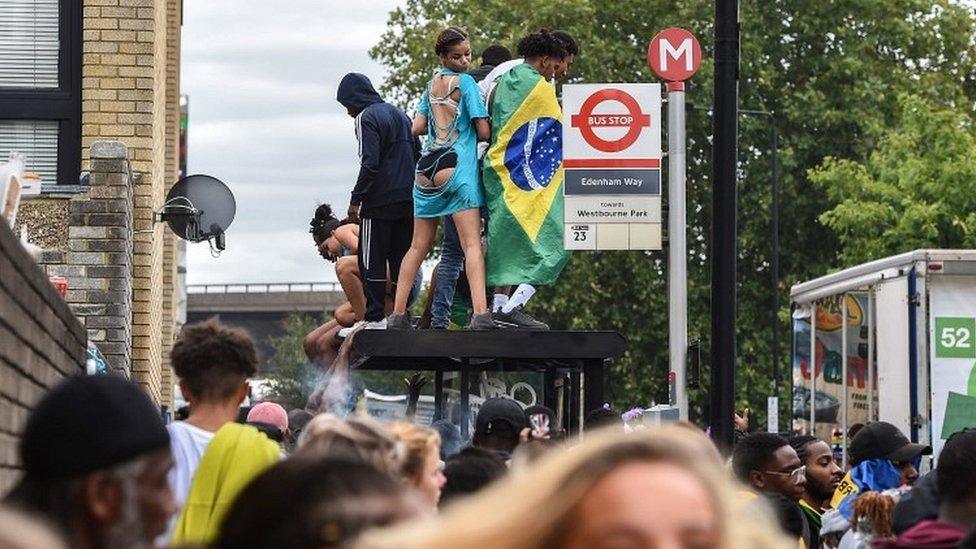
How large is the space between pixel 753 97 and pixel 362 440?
4896cm

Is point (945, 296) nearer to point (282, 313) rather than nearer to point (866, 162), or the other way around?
point (866, 162)

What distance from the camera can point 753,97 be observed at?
53312 millimetres

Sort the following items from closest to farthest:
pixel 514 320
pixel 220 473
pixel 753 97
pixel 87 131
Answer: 1. pixel 220 473
2. pixel 514 320
3. pixel 87 131
4. pixel 753 97

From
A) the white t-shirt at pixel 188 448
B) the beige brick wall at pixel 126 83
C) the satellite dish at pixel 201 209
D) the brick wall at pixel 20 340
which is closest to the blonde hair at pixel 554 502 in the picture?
the white t-shirt at pixel 188 448

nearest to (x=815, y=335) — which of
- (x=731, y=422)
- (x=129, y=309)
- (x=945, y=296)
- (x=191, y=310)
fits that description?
(x=945, y=296)

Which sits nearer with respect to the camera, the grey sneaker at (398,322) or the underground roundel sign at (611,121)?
the grey sneaker at (398,322)

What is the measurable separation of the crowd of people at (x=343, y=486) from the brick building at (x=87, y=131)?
8.11m

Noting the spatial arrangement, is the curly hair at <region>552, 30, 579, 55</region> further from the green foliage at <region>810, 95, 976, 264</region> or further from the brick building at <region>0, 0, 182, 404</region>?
the green foliage at <region>810, 95, 976, 264</region>

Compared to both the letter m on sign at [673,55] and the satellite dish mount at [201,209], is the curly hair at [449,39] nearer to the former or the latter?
the letter m on sign at [673,55]

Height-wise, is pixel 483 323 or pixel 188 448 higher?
pixel 483 323

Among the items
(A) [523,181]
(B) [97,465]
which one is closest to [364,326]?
(A) [523,181]

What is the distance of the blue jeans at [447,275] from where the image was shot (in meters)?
13.0

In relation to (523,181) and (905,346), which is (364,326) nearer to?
(523,181)

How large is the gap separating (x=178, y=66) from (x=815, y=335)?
11.8 meters
